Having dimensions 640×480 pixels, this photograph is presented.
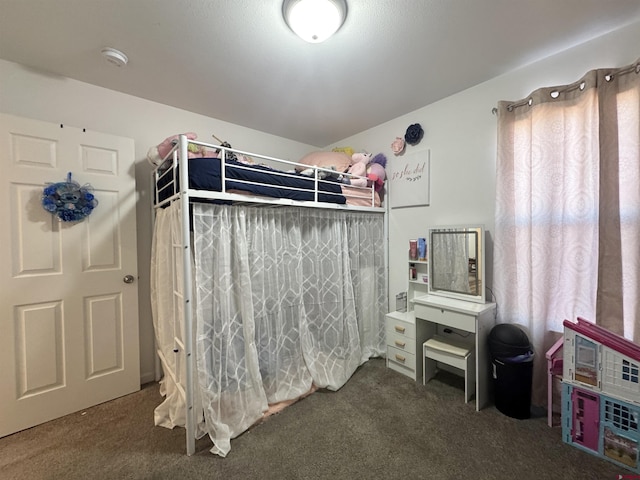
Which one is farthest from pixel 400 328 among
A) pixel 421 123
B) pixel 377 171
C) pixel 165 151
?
pixel 165 151

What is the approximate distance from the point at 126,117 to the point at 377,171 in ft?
7.90

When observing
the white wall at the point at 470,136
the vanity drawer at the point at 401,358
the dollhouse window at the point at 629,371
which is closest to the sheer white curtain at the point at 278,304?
the vanity drawer at the point at 401,358

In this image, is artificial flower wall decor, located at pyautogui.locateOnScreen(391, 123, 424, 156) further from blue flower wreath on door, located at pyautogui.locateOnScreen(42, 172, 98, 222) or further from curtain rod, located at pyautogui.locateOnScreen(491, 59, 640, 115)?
blue flower wreath on door, located at pyautogui.locateOnScreen(42, 172, 98, 222)

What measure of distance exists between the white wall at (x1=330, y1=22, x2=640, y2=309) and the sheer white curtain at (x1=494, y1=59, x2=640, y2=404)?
14 centimetres

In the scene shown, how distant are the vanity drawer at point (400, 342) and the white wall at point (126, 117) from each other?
2.24m

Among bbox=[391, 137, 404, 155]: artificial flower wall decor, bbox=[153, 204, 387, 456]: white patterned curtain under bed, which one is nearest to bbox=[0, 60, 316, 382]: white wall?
bbox=[153, 204, 387, 456]: white patterned curtain under bed

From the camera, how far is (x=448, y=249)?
2.26 metres

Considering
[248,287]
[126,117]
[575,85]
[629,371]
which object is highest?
[126,117]

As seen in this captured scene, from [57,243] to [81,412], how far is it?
1285mm

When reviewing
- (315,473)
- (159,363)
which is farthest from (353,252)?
(159,363)

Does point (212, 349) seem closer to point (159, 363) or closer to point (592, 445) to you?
point (159, 363)

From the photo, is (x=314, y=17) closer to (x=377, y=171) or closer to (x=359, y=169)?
(x=359, y=169)

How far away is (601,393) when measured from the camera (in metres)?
1.44

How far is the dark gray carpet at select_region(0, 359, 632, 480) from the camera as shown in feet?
4.53
